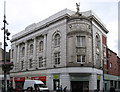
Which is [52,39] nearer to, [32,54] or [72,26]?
[72,26]

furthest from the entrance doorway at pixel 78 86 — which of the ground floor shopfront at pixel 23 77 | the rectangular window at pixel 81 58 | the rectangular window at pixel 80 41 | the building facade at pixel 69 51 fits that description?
the ground floor shopfront at pixel 23 77

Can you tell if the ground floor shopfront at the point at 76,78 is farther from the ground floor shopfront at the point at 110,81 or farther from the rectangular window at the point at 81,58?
the ground floor shopfront at the point at 110,81

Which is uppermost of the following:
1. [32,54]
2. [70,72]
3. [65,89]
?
[32,54]

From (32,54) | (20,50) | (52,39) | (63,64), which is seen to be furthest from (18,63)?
(63,64)

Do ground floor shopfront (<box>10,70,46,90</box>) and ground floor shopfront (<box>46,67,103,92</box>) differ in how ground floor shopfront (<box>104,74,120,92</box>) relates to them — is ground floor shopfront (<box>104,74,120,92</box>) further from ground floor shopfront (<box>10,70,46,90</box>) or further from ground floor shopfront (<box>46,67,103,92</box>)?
ground floor shopfront (<box>10,70,46,90</box>)

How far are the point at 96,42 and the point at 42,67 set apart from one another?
11.9 meters

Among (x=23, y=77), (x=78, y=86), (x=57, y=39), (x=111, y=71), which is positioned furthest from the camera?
(x=23, y=77)

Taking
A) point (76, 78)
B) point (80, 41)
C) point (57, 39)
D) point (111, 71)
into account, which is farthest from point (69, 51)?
point (111, 71)

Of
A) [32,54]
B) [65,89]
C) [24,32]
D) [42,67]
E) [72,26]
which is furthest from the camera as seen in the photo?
[24,32]

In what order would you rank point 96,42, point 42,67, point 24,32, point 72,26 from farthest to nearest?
point 24,32
point 42,67
point 96,42
point 72,26

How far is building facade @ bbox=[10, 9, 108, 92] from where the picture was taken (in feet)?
98.6

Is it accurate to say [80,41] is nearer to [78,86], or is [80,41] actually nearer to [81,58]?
[81,58]

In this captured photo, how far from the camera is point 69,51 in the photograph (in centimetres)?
3077

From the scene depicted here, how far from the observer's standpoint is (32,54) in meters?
41.5
